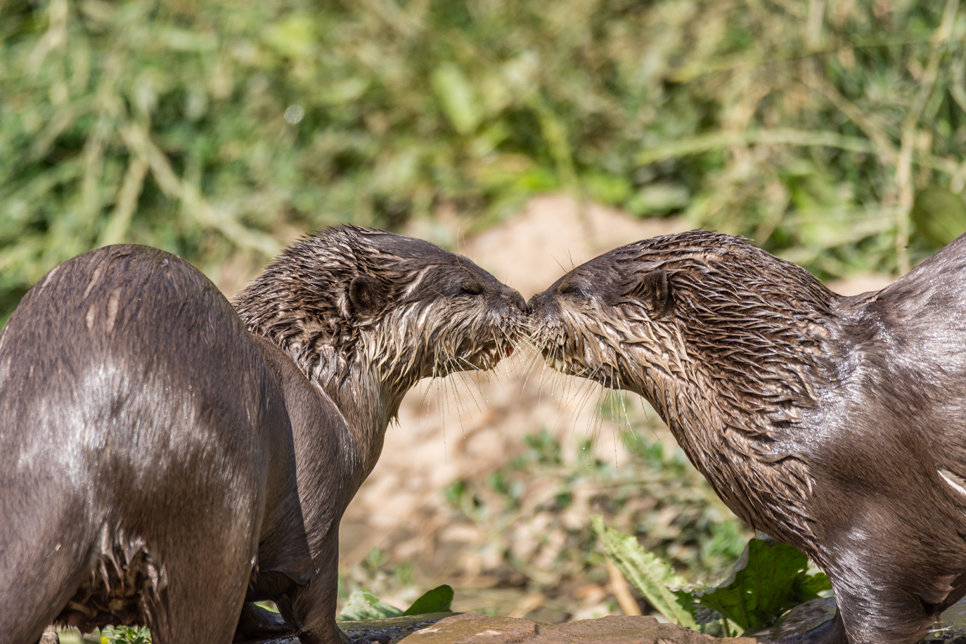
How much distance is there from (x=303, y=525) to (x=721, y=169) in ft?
15.1

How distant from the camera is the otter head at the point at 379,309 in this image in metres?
2.62

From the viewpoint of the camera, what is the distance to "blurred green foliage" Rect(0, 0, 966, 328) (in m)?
5.80

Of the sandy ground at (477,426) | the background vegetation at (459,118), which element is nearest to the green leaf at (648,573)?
the sandy ground at (477,426)

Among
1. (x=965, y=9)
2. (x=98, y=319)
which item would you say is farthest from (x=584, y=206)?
(x=98, y=319)

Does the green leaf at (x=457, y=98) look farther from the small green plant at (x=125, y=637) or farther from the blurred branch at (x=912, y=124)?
the small green plant at (x=125, y=637)

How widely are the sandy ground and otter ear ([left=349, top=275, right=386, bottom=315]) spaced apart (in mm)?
1527

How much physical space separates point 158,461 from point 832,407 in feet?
5.06

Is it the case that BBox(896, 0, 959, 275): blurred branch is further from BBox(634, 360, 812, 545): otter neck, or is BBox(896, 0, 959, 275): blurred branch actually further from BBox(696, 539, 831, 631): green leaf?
BBox(634, 360, 812, 545): otter neck

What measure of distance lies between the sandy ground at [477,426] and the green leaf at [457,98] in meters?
0.79

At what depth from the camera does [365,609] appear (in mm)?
3162

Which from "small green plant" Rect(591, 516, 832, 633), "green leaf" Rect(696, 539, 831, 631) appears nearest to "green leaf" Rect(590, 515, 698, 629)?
"small green plant" Rect(591, 516, 832, 633)

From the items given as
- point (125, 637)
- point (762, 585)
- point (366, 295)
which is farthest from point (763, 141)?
point (125, 637)

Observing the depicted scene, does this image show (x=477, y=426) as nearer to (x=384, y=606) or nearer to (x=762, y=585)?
(x=384, y=606)

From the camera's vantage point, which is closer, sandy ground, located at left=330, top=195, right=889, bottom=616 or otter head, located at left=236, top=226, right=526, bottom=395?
otter head, located at left=236, top=226, right=526, bottom=395
